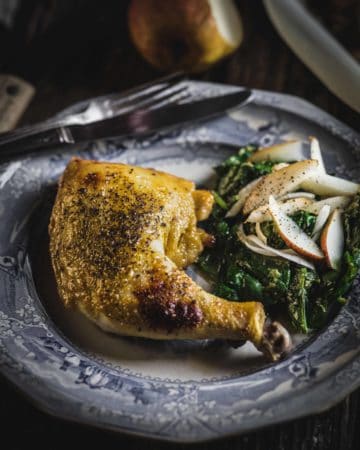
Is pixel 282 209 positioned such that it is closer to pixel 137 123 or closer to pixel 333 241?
pixel 333 241

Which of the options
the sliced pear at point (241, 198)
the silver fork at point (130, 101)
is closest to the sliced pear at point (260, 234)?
the sliced pear at point (241, 198)

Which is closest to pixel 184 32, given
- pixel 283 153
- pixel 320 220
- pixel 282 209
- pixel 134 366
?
pixel 283 153

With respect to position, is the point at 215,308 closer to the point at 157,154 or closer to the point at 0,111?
the point at 157,154

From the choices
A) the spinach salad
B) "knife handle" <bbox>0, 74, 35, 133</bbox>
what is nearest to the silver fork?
"knife handle" <bbox>0, 74, 35, 133</bbox>

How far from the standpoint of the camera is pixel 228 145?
3.80m

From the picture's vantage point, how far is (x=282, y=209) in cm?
304

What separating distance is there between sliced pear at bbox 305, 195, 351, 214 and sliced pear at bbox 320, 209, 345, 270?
0.09 metres

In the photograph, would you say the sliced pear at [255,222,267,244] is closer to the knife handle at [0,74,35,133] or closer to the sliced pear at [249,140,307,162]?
the sliced pear at [249,140,307,162]

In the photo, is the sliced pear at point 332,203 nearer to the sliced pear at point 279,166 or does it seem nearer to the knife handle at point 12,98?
the sliced pear at point 279,166

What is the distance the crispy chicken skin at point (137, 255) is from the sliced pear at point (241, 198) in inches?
5.3

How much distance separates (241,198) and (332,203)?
496 millimetres

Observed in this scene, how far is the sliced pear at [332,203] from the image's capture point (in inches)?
120

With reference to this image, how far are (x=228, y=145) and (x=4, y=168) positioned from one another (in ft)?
4.59

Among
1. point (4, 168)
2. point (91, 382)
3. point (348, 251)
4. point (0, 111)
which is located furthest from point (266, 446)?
point (0, 111)
